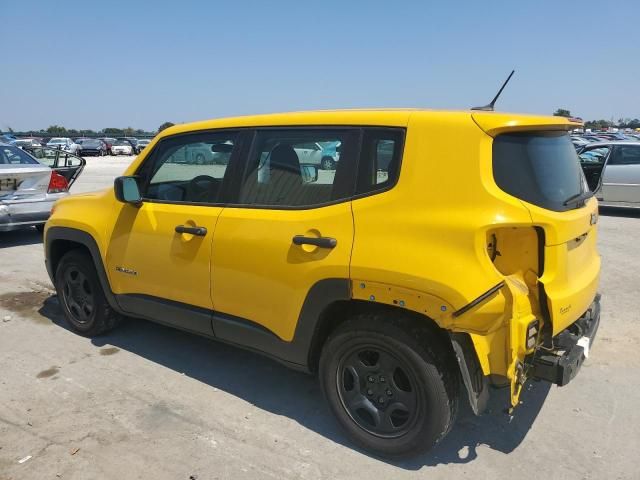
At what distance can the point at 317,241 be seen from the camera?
2.85 m

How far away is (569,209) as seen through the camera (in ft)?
8.96

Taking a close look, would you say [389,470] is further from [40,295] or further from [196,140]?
[40,295]

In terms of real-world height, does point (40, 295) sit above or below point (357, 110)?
below

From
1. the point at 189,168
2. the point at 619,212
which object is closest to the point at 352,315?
the point at 189,168

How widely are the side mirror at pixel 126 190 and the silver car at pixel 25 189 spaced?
4975mm

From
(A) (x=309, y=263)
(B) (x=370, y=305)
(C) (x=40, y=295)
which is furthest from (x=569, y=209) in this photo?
(C) (x=40, y=295)

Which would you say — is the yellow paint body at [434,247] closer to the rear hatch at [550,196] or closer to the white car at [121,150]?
the rear hatch at [550,196]

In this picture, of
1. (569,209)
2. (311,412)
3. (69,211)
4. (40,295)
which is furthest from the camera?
(40,295)

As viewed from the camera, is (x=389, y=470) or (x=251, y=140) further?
(x=251, y=140)

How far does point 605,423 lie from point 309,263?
2051 millimetres

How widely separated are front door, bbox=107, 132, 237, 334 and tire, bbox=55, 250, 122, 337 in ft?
1.23

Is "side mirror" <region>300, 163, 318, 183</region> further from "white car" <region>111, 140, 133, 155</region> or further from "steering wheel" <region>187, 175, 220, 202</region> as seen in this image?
"white car" <region>111, 140, 133, 155</region>

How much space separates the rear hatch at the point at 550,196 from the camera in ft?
8.27

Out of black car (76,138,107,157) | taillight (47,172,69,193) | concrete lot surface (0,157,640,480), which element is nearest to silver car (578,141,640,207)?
concrete lot surface (0,157,640,480)
